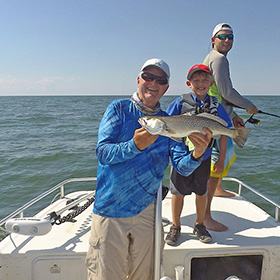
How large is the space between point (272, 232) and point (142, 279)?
6.76ft

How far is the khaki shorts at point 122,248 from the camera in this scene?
2244 millimetres

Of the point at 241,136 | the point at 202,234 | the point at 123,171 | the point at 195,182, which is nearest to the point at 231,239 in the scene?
the point at 202,234

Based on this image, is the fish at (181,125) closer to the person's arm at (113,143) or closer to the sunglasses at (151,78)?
the person's arm at (113,143)

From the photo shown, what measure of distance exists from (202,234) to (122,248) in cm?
138

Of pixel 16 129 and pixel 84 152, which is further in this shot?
pixel 16 129

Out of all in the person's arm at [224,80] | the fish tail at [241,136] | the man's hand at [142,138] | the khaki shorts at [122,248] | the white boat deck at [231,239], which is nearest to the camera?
the man's hand at [142,138]

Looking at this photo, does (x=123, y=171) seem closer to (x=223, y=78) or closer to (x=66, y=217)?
(x=66, y=217)

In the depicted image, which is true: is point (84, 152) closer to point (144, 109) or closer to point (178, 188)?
point (178, 188)

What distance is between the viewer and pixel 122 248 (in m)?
2.29

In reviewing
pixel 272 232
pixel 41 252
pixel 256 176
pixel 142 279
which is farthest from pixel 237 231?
pixel 256 176

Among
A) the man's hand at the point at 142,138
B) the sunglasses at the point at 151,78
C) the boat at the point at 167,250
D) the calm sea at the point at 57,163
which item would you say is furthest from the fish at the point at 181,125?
the calm sea at the point at 57,163

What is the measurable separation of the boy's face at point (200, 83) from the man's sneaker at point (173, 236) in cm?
167

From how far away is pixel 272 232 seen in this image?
353 centimetres

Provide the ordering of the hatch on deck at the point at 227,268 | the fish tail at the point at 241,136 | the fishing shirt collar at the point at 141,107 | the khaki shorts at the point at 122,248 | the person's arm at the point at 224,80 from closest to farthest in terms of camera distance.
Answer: the khaki shorts at the point at 122,248 < the fishing shirt collar at the point at 141,107 < the fish tail at the point at 241,136 < the hatch on deck at the point at 227,268 < the person's arm at the point at 224,80
